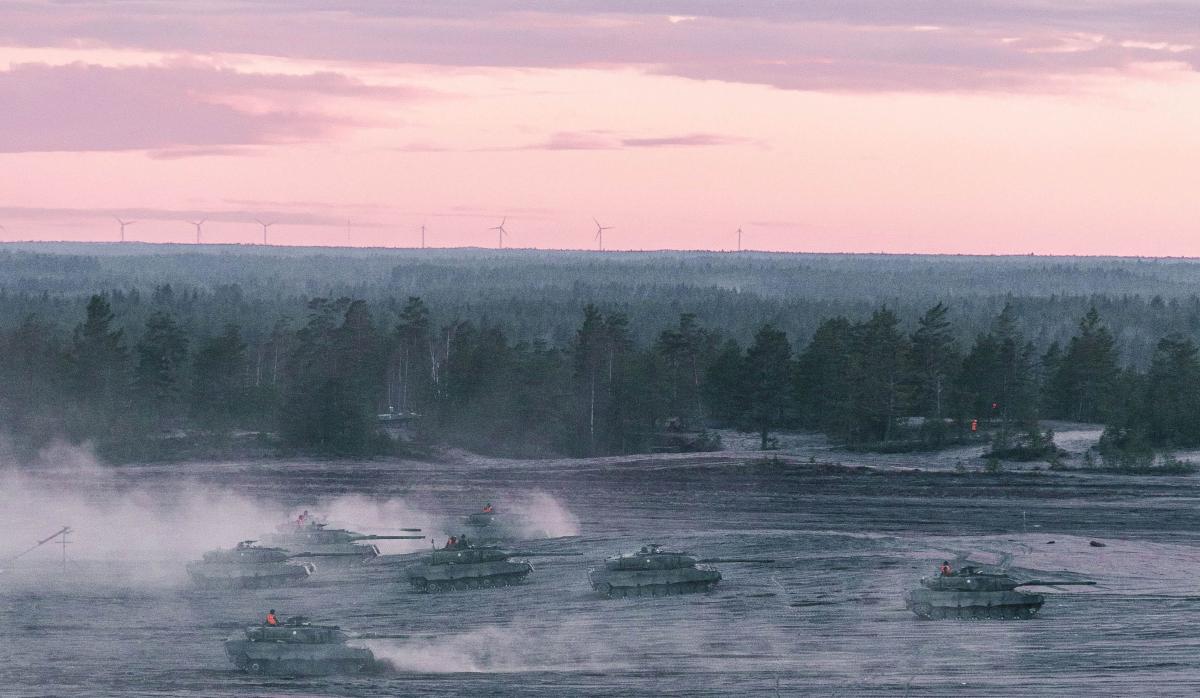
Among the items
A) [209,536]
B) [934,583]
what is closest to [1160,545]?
[934,583]

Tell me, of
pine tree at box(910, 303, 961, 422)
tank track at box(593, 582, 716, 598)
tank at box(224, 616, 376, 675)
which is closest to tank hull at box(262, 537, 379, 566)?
tank track at box(593, 582, 716, 598)

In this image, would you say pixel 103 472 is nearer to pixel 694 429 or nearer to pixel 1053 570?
pixel 694 429

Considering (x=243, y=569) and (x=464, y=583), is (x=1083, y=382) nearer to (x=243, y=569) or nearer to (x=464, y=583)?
(x=464, y=583)

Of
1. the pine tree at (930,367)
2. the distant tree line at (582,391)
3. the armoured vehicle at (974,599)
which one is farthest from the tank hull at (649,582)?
the pine tree at (930,367)

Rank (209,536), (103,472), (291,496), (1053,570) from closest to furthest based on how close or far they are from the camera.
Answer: (1053,570) < (209,536) < (291,496) < (103,472)

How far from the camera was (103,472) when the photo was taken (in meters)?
95.4

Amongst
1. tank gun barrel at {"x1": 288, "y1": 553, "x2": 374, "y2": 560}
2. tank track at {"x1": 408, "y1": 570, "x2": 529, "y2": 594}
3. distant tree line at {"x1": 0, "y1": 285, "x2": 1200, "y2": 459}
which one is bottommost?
tank track at {"x1": 408, "y1": 570, "x2": 529, "y2": 594}

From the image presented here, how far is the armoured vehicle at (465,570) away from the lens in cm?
5794

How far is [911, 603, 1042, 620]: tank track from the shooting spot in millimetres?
51531

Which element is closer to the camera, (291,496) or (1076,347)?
(291,496)

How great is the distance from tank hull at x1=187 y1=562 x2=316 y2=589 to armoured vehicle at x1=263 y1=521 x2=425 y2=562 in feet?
10.4

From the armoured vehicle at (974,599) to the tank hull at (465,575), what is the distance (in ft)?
49.7

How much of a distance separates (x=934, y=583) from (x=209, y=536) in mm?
33440

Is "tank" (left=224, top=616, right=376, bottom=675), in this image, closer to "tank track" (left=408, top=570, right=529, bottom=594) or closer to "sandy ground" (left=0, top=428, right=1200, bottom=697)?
"sandy ground" (left=0, top=428, right=1200, bottom=697)
